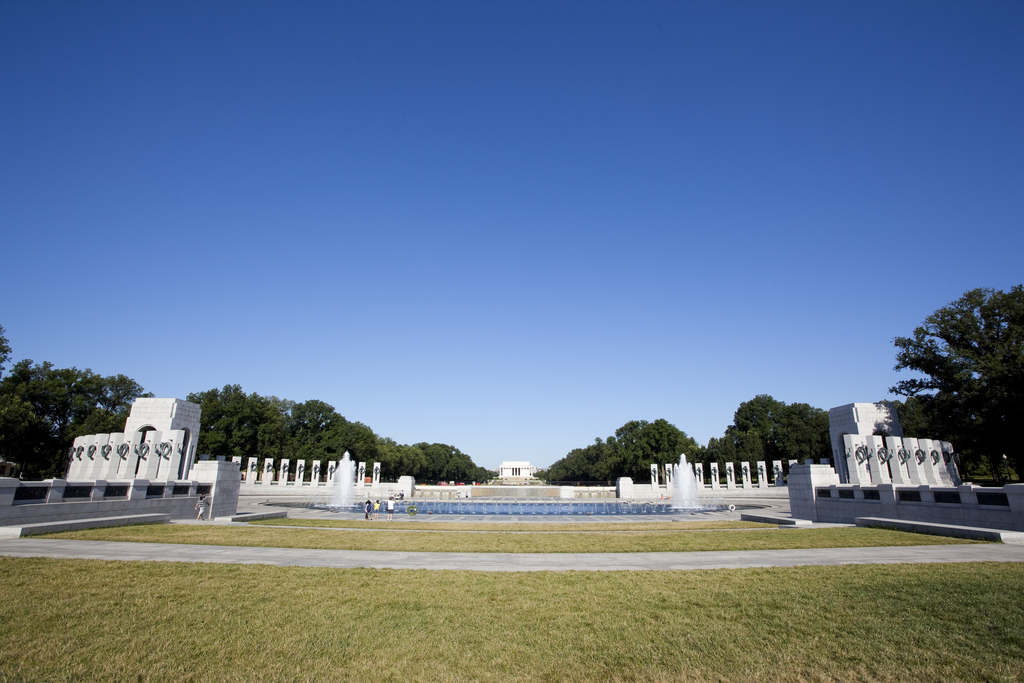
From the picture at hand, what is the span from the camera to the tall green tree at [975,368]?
102 feet

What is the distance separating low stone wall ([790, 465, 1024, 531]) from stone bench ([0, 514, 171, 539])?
29.3 m

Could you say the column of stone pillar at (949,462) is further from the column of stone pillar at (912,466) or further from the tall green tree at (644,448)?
the tall green tree at (644,448)

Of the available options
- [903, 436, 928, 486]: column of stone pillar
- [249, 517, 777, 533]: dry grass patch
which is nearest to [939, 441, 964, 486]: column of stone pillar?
[903, 436, 928, 486]: column of stone pillar

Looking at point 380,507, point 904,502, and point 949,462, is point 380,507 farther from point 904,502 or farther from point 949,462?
point 949,462

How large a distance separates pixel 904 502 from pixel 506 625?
22.5 m

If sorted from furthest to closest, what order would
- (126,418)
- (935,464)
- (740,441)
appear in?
(740,441), (126,418), (935,464)

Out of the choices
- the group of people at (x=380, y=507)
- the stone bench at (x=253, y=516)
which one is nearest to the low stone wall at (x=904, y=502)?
the group of people at (x=380, y=507)

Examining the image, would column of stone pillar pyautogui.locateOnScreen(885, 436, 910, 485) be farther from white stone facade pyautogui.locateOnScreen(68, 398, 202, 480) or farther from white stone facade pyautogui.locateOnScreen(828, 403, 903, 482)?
white stone facade pyautogui.locateOnScreen(68, 398, 202, 480)

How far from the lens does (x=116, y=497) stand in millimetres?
20922

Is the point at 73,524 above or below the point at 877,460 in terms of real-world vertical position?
below

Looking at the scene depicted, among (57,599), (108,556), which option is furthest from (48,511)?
(57,599)

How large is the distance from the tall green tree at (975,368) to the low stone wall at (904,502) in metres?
13.6

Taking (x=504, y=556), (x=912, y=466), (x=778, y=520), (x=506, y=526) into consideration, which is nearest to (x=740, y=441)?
(x=912, y=466)

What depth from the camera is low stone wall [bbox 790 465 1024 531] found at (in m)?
18.1
